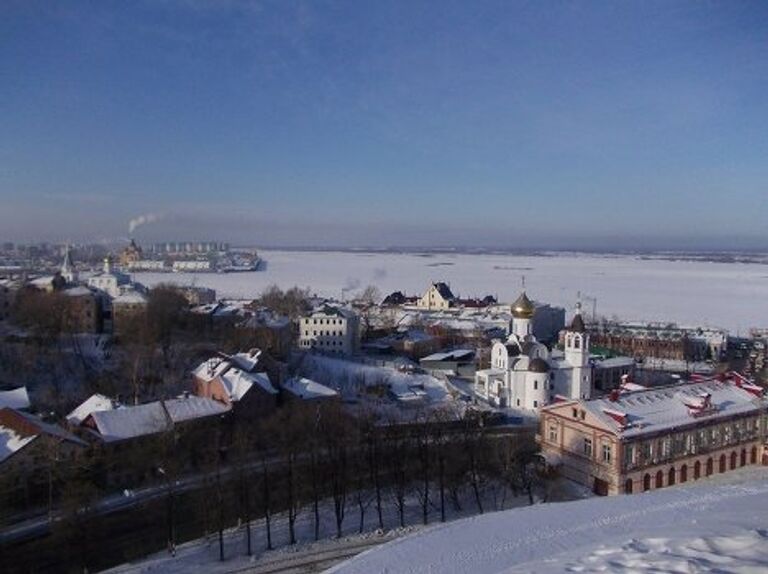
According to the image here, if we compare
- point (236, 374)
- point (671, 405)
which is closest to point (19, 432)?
point (236, 374)

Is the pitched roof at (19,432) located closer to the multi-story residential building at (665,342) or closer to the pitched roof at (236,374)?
the pitched roof at (236,374)

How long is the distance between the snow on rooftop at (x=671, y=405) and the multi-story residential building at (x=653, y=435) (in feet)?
0.08

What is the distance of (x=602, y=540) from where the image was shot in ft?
26.6

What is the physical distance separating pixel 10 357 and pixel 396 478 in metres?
17.3

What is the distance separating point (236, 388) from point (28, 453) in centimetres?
666

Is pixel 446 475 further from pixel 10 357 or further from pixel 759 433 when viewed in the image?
pixel 10 357

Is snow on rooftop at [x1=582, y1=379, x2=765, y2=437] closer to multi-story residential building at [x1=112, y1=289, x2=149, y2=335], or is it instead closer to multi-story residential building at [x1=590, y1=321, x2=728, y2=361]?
multi-story residential building at [x1=590, y1=321, x2=728, y2=361]

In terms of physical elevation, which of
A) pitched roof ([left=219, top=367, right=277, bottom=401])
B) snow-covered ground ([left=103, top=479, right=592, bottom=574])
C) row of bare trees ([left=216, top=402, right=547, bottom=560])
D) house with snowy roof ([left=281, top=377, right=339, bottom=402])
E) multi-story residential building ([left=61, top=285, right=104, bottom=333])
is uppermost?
multi-story residential building ([left=61, top=285, right=104, bottom=333])

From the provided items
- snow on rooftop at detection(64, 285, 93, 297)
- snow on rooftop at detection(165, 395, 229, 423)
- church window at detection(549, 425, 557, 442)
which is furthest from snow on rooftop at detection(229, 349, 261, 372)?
snow on rooftop at detection(64, 285, 93, 297)

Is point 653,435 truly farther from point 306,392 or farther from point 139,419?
point 139,419

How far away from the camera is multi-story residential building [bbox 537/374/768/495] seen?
17562 millimetres

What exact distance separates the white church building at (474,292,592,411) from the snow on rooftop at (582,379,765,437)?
6.21 metres

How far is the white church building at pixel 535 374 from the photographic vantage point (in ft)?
85.3

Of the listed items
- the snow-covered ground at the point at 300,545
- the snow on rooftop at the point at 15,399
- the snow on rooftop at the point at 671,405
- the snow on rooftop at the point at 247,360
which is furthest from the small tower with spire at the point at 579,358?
the snow on rooftop at the point at 15,399
